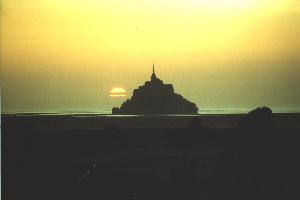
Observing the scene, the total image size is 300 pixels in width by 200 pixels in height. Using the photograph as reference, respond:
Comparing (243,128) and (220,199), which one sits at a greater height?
(243,128)

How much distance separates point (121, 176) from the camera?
10211 millimetres

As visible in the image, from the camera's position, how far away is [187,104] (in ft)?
317

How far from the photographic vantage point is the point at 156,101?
90.5m

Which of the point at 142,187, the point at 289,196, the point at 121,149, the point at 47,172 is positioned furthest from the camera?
the point at 121,149

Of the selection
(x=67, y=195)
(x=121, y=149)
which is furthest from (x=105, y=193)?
(x=121, y=149)

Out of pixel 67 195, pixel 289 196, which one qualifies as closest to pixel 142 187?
pixel 67 195

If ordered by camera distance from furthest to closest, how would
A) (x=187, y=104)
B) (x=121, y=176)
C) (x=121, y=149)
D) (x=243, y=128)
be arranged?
(x=187, y=104) → (x=121, y=149) → (x=243, y=128) → (x=121, y=176)

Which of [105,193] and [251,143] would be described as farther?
[251,143]

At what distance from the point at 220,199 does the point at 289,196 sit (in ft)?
4.30

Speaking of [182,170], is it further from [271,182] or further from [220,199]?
[271,182]

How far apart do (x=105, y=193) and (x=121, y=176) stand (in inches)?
56.3

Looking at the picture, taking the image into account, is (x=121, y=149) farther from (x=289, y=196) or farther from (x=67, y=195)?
(x=289, y=196)

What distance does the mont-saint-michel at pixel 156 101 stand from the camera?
87438mm

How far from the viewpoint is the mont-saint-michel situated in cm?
8744
